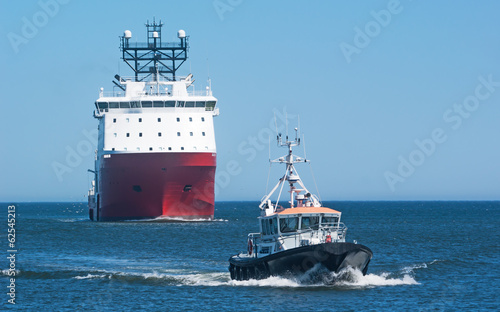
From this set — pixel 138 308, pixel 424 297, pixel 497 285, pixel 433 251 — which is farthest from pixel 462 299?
pixel 433 251

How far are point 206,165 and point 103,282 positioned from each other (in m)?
36.9

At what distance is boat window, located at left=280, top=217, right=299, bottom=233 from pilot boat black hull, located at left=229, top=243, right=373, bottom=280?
3.83 feet

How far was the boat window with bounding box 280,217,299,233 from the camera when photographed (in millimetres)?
31516

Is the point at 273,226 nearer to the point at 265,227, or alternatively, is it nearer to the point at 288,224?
the point at 288,224

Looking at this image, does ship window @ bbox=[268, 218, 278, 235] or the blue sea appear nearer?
the blue sea

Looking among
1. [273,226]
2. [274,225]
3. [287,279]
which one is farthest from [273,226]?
[287,279]

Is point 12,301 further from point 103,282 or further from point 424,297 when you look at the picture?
point 424,297

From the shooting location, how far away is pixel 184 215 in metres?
73.0

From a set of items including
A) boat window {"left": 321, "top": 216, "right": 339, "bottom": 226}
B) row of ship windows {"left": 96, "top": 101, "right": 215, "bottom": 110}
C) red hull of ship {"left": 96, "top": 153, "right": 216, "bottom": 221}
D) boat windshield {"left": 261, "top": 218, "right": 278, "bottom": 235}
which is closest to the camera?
boat window {"left": 321, "top": 216, "right": 339, "bottom": 226}

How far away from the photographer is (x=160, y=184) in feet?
231

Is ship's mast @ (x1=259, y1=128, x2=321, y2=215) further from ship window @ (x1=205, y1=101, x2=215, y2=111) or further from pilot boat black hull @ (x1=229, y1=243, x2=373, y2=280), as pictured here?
ship window @ (x1=205, y1=101, x2=215, y2=111)

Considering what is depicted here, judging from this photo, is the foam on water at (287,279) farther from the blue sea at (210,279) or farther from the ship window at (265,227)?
the ship window at (265,227)

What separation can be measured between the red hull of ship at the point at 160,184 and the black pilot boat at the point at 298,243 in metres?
37.4

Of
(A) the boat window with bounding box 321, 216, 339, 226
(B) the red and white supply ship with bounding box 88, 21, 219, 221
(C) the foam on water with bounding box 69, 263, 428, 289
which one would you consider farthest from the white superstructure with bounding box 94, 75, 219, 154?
(A) the boat window with bounding box 321, 216, 339, 226
